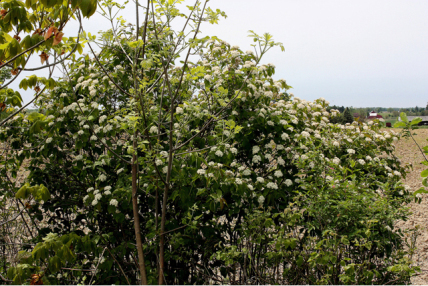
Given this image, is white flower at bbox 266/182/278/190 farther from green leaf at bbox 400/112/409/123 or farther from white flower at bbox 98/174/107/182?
white flower at bbox 98/174/107/182

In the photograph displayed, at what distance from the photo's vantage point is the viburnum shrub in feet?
7.29

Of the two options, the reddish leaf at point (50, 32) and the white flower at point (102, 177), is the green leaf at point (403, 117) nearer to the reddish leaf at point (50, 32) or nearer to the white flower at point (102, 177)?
the reddish leaf at point (50, 32)

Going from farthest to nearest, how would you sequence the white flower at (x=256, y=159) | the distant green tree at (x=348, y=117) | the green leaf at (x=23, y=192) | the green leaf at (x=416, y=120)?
the distant green tree at (x=348, y=117) < the white flower at (x=256, y=159) < the green leaf at (x=416, y=120) < the green leaf at (x=23, y=192)

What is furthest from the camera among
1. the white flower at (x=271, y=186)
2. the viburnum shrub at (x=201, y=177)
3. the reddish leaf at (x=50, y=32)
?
the white flower at (x=271, y=186)

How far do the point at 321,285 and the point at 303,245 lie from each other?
343 mm

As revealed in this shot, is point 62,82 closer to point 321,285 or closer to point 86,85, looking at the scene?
point 86,85

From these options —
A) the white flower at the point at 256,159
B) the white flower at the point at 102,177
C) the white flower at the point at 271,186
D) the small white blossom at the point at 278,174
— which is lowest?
the white flower at the point at 271,186

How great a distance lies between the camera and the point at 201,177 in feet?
7.97

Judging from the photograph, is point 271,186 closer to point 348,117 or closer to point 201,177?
point 201,177

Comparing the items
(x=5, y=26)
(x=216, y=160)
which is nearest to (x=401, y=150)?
(x=216, y=160)

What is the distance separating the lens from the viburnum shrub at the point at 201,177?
7.29 feet

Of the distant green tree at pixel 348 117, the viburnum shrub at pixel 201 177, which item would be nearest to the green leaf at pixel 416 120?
the viburnum shrub at pixel 201 177

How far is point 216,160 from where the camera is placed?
2588 mm

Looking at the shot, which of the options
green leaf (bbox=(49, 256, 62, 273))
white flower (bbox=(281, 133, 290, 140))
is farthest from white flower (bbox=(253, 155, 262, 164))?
green leaf (bbox=(49, 256, 62, 273))
